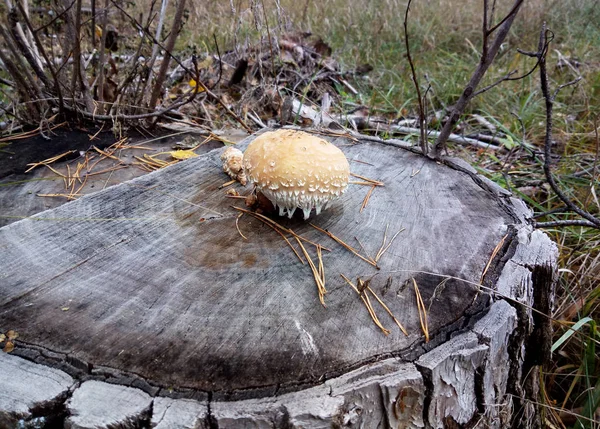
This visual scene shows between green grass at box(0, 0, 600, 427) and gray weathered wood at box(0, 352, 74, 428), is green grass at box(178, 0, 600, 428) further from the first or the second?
gray weathered wood at box(0, 352, 74, 428)

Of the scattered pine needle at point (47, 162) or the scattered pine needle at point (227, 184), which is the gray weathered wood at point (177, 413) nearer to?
the scattered pine needle at point (227, 184)

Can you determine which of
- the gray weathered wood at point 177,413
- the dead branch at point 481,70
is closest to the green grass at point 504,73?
the dead branch at point 481,70

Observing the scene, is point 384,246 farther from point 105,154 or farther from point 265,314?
point 105,154

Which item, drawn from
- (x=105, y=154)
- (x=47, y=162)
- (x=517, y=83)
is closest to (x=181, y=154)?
(x=105, y=154)

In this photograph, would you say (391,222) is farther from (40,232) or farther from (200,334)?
(40,232)

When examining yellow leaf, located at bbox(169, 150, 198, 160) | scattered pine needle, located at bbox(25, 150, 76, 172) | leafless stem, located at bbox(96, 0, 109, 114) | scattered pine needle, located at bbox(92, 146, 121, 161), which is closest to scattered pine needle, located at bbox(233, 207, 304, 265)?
yellow leaf, located at bbox(169, 150, 198, 160)
